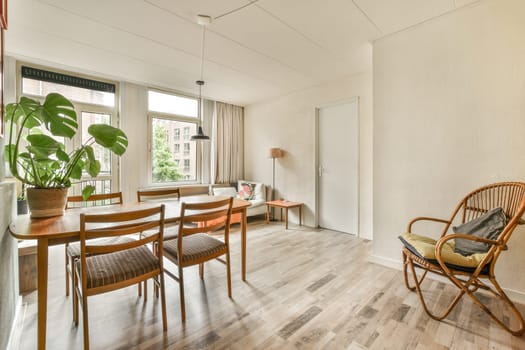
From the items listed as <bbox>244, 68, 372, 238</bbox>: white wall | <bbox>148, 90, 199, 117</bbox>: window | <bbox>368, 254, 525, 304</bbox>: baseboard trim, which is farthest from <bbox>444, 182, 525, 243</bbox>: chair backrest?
<bbox>148, 90, 199, 117</bbox>: window

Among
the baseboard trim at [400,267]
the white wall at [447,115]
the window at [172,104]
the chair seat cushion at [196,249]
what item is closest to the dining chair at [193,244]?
the chair seat cushion at [196,249]

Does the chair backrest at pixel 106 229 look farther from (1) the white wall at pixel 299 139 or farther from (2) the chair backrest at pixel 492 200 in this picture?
(1) the white wall at pixel 299 139

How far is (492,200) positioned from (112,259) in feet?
10.0

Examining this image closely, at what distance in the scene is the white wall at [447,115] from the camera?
204 centimetres

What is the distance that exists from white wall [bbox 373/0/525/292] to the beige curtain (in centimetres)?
339

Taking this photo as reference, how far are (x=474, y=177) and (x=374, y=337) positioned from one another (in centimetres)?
168

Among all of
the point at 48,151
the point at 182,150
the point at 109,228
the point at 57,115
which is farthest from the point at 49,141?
the point at 182,150

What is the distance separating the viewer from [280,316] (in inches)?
73.4

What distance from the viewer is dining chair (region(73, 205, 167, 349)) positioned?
4.68ft

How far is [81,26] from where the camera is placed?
2.48 metres

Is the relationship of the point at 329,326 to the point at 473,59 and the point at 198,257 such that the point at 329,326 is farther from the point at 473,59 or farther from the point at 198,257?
the point at 473,59

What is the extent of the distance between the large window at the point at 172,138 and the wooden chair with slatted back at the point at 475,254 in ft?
13.5

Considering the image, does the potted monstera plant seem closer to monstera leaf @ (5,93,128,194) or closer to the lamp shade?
monstera leaf @ (5,93,128,194)

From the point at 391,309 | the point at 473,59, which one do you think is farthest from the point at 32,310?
the point at 473,59
